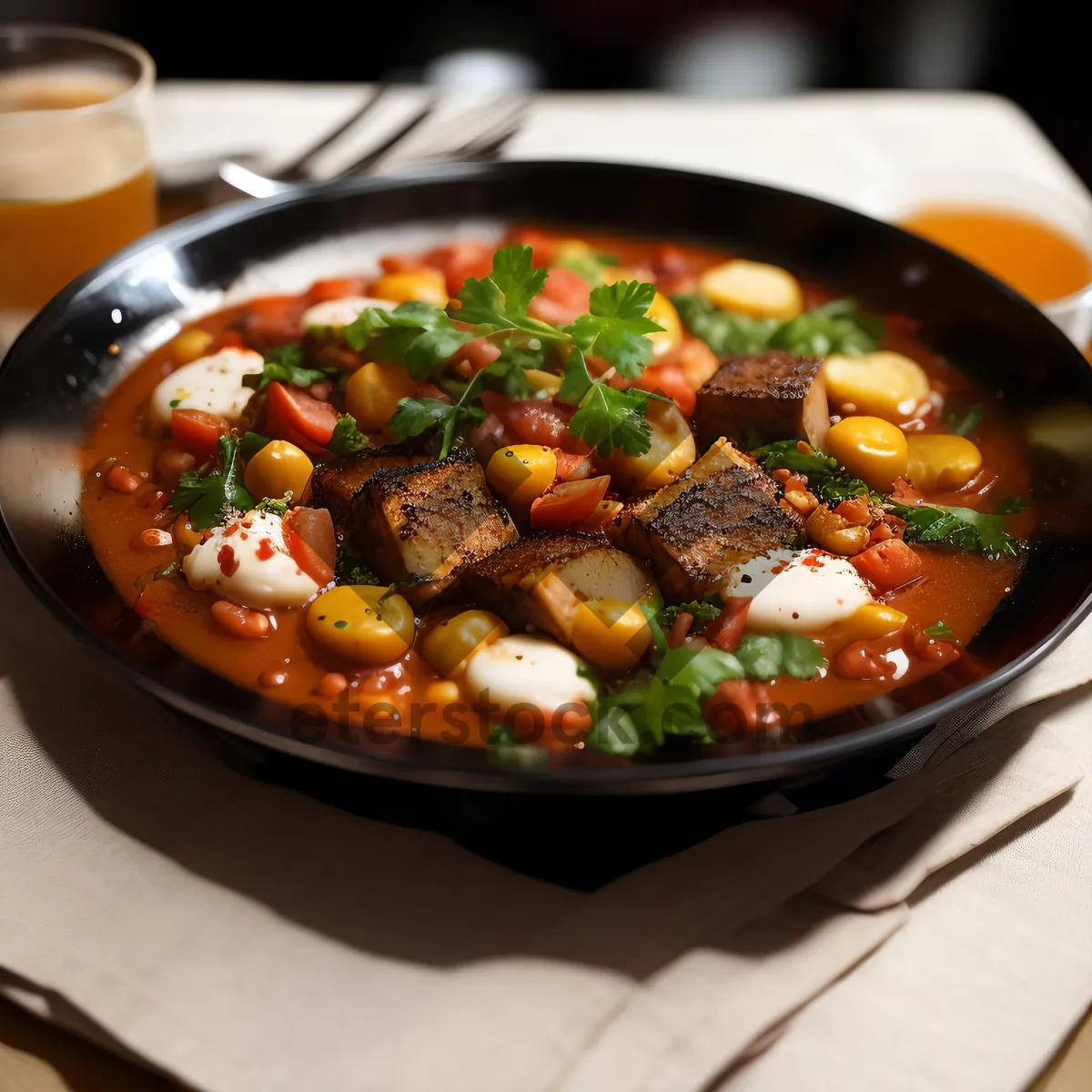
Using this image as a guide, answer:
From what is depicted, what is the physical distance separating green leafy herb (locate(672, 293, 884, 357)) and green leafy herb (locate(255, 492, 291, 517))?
61.7 inches

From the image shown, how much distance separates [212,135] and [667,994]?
4.36 metres

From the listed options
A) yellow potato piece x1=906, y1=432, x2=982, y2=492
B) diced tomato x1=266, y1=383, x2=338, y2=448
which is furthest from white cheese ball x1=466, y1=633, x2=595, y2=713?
yellow potato piece x1=906, y1=432, x2=982, y2=492

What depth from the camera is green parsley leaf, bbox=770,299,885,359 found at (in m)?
3.88

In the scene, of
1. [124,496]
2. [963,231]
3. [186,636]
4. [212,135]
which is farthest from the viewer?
[212,135]

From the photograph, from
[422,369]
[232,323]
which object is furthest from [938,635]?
[232,323]

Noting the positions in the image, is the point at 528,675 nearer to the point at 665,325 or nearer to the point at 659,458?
the point at 659,458

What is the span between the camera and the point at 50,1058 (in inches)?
90.0

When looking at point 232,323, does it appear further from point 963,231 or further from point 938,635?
point 963,231

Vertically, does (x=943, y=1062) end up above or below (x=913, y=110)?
below

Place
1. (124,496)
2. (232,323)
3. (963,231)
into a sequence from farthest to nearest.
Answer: (963,231) → (232,323) → (124,496)

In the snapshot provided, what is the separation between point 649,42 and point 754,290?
17.1 ft

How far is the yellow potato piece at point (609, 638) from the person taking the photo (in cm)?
276

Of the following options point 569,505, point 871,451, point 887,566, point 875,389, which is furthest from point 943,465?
point 569,505

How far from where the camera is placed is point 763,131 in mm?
5562
